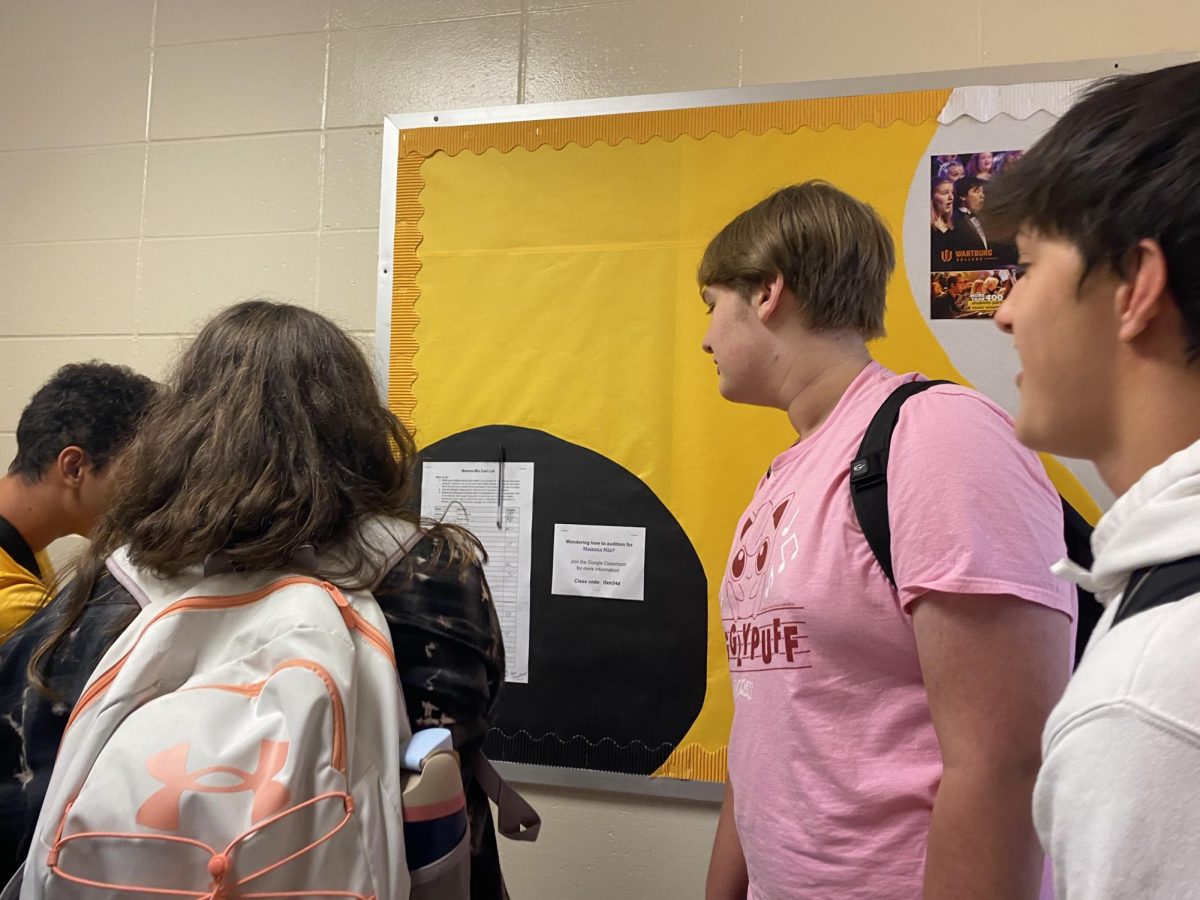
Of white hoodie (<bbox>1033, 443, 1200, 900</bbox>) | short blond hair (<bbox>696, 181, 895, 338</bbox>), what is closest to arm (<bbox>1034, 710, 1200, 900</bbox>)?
white hoodie (<bbox>1033, 443, 1200, 900</bbox>)

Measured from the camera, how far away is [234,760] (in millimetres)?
724

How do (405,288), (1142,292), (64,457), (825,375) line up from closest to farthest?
(1142,292), (825,375), (64,457), (405,288)

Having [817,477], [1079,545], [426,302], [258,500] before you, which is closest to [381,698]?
[258,500]

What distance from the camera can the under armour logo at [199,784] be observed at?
0.71 meters

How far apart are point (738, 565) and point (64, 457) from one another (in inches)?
42.8

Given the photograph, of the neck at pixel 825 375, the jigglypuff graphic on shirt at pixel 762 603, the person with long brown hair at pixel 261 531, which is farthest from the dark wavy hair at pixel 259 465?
the neck at pixel 825 375

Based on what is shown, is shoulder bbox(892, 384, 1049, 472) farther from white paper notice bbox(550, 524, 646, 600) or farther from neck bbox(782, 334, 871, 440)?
white paper notice bbox(550, 524, 646, 600)

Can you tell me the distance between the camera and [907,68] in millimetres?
1604

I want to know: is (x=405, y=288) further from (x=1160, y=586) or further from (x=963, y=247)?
(x=1160, y=586)

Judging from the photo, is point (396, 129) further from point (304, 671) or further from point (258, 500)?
point (304, 671)

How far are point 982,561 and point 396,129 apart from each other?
1497mm

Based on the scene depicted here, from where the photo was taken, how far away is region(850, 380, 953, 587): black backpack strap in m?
0.86

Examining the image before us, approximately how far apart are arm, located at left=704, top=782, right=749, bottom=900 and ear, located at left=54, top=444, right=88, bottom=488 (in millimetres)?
1119

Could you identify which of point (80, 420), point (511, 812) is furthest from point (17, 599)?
point (511, 812)
